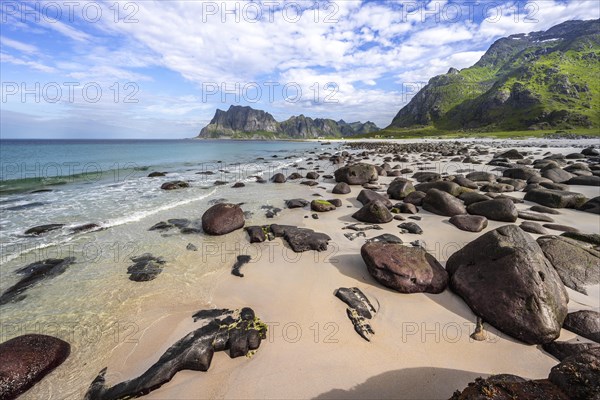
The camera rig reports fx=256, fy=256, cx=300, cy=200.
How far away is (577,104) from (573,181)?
14275cm

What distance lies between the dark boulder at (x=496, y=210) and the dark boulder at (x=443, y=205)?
486 mm

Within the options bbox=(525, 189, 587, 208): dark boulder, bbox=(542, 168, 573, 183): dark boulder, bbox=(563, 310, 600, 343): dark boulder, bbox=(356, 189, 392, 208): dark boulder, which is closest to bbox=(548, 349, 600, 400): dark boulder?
bbox=(563, 310, 600, 343): dark boulder

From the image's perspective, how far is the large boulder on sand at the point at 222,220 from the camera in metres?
10.3

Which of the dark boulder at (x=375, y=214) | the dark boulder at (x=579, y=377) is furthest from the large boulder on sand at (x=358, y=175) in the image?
the dark boulder at (x=579, y=377)

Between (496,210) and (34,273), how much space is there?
1595 centimetres

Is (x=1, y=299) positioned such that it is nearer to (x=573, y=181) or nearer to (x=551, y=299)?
(x=551, y=299)

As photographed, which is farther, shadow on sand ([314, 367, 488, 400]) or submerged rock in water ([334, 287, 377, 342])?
submerged rock in water ([334, 287, 377, 342])

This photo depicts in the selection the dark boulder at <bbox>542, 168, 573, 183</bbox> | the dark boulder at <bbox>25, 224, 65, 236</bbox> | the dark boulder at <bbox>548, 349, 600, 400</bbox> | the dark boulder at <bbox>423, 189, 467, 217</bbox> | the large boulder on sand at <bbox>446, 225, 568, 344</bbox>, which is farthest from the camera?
the dark boulder at <bbox>542, 168, 573, 183</bbox>

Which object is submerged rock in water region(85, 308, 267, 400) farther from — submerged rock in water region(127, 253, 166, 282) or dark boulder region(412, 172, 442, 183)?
dark boulder region(412, 172, 442, 183)

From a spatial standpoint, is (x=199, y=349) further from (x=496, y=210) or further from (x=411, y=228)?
(x=496, y=210)

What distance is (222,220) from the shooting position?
10.5m

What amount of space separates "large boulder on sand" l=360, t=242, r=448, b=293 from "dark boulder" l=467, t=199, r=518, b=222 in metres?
5.66

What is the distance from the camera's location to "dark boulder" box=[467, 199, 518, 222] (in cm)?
991

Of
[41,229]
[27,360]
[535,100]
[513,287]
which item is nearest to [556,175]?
[513,287]
